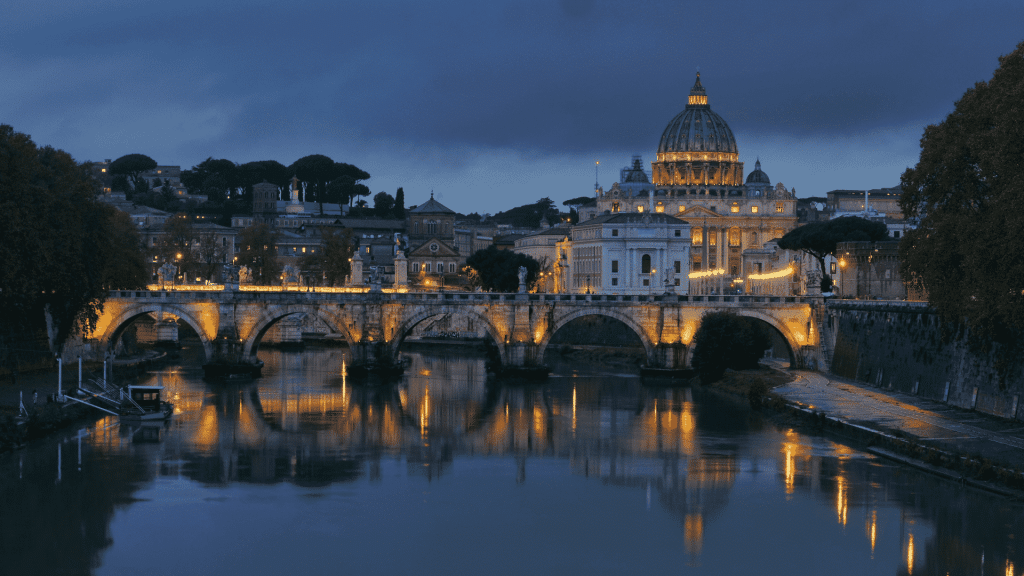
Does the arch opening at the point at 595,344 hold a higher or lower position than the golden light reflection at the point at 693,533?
higher

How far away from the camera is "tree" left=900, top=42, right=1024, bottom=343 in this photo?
36812 millimetres

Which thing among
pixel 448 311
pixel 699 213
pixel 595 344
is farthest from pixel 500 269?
pixel 699 213

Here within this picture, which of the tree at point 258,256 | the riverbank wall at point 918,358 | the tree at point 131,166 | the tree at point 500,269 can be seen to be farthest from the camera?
the tree at point 131,166

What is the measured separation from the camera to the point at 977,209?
41.2m

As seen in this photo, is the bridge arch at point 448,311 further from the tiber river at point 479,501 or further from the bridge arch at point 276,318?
the tiber river at point 479,501

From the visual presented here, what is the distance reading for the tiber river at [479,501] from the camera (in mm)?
28938

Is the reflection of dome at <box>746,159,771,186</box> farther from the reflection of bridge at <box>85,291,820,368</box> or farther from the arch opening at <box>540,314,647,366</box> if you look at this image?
the reflection of bridge at <box>85,291,820,368</box>

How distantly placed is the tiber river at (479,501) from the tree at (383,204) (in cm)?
12276

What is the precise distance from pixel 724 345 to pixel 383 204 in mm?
118834

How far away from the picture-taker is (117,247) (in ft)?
220

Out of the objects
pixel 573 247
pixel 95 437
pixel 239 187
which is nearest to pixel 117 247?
pixel 95 437

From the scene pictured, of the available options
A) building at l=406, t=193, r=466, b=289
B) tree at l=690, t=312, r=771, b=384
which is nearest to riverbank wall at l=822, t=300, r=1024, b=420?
tree at l=690, t=312, r=771, b=384

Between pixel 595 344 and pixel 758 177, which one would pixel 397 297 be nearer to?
pixel 595 344

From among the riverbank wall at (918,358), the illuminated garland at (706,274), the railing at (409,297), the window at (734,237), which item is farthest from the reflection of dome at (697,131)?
the riverbank wall at (918,358)
